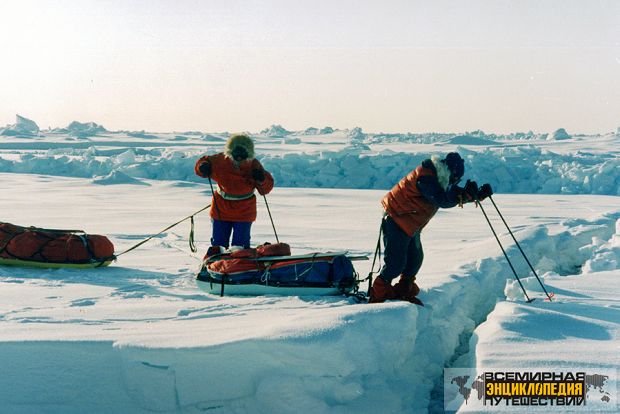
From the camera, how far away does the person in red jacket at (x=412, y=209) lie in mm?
3570

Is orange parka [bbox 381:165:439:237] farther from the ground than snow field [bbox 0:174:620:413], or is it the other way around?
orange parka [bbox 381:165:439:237]

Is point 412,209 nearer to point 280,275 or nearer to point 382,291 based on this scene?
point 382,291

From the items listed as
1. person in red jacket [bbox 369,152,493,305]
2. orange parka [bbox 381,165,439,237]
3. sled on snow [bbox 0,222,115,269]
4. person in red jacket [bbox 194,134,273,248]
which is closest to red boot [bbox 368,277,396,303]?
person in red jacket [bbox 369,152,493,305]

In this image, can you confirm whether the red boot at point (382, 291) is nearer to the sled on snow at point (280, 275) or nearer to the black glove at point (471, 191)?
the sled on snow at point (280, 275)

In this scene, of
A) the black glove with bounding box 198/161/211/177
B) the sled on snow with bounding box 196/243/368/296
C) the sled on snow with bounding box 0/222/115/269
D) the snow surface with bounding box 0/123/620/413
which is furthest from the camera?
the sled on snow with bounding box 0/222/115/269

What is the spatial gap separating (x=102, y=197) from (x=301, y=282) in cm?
891

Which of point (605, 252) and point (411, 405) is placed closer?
point (411, 405)

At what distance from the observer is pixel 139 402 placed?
2691mm

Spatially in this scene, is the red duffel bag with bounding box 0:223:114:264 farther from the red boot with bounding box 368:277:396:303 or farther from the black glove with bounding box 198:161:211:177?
the red boot with bounding box 368:277:396:303

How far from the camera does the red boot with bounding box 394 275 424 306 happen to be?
3.70 meters

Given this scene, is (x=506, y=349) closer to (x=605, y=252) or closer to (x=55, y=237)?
(x=605, y=252)

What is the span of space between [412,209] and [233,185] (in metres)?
1.58

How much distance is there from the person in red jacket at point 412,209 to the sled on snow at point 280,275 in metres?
0.31

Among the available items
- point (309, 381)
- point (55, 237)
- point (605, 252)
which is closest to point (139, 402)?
point (309, 381)
